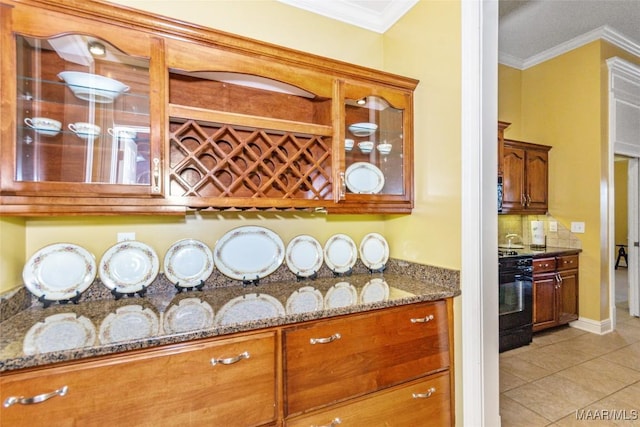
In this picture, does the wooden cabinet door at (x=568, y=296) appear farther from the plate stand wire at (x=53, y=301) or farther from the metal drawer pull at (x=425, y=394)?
the plate stand wire at (x=53, y=301)

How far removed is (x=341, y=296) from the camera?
160 centimetres

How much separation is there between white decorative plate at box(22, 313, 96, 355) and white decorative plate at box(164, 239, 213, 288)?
45 cm

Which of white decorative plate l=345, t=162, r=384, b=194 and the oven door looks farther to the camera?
the oven door

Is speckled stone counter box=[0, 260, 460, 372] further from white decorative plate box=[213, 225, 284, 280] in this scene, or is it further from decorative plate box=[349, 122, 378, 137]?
decorative plate box=[349, 122, 378, 137]

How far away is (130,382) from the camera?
1069 mm

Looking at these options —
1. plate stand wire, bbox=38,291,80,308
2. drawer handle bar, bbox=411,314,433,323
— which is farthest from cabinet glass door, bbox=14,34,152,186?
drawer handle bar, bbox=411,314,433,323

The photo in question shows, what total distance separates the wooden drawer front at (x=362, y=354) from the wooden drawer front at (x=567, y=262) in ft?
8.63

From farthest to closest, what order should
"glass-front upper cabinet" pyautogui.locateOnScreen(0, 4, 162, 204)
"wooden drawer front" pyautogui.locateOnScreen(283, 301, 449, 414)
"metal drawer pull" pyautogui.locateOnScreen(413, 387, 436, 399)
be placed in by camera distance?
"metal drawer pull" pyautogui.locateOnScreen(413, 387, 436, 399)
"wooden drawer front" pyautogui.locateOnScreen(283, 301, 449, 414)
"glass-front upper cabinet" pyautogui.locateOnScreen(0, 4, 162, 204)

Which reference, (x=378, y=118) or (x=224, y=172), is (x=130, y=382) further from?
(x=378, y=118)

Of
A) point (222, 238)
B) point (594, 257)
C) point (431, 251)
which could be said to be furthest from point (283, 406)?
point (594, 257)

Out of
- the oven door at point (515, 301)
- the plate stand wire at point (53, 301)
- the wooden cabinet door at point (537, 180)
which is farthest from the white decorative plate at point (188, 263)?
the wooden cabinet door at point (537, 180)

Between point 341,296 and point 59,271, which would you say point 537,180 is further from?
point 59,271

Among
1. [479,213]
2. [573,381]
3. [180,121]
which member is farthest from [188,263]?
[573,381]

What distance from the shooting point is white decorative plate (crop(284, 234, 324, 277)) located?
6.41 feet
